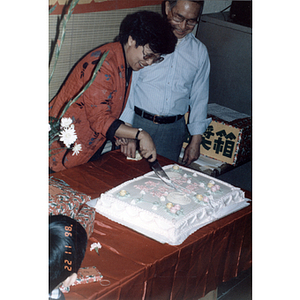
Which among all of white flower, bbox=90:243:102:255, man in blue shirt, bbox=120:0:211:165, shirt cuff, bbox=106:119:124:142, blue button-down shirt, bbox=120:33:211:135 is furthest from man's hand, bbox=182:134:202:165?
white flower, bbox=90:243:102:255

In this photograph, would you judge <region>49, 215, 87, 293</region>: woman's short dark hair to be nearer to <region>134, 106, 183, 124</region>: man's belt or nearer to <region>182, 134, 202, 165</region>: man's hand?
<region>134, 106, 183, 124</region>: man's belt

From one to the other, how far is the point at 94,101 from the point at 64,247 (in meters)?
0.70

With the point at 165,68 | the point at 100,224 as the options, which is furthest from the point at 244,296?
the point at 165,68

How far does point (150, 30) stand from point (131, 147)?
1.74ft

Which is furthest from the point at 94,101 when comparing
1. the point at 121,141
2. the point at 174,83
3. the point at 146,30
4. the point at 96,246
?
the point at 96,246

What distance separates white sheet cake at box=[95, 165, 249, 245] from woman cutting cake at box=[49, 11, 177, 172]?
0.28 m

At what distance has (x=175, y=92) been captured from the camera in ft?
5.81

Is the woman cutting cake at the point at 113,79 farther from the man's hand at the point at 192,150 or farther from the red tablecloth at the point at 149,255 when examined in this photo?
the man's hand at the point at 192,150

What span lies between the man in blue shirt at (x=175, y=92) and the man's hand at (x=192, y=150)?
3 cm

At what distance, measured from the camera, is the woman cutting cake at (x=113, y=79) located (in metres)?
1.46

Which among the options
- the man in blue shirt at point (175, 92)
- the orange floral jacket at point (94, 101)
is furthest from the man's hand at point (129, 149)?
the orange floral jacket at point (94, 101)
